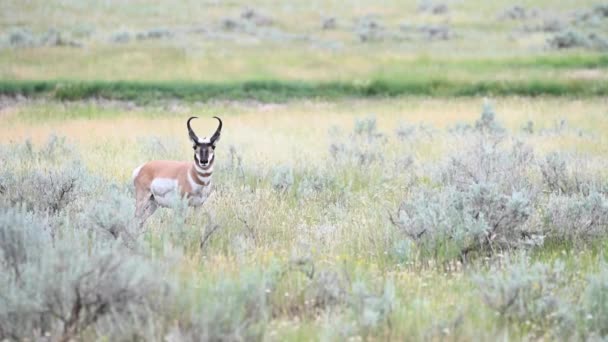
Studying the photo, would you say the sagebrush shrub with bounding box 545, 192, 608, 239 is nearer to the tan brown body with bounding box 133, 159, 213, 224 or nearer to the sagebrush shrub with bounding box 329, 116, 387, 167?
the tan brown body with bounding box 133, 159, 213, 224

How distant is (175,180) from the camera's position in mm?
7898

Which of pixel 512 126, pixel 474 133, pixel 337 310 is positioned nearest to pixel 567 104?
pixel 512 126

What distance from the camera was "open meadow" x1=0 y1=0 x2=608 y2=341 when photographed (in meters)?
4.98

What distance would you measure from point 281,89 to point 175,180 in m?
14.8

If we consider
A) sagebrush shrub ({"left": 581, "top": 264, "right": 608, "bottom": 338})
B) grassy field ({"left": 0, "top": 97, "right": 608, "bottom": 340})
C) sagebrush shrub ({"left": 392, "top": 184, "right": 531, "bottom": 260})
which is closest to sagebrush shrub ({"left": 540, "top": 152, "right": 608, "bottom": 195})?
grassy field ({"left": 0, "top": 97, "right": 608, "bottom": 340})

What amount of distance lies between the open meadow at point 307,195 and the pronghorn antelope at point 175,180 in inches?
8.9

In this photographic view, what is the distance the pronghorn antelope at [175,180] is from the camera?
7.45m

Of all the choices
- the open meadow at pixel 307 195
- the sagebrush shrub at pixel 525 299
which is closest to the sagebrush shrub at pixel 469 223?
the open meadow at pixel 307 195

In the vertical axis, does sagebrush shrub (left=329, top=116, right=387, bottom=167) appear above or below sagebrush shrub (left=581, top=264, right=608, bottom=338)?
above

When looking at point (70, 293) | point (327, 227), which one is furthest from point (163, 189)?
point (70, 293)

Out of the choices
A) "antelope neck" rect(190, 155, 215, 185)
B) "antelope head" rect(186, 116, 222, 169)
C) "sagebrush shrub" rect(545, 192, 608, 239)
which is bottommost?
"sagebrush shrub" rect(545, 192, 608, 239)

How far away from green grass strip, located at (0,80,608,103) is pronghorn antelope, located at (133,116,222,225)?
13054 millimetres

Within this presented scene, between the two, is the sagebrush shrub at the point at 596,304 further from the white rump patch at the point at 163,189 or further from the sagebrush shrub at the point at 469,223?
the white rump patch at the point at 163,189

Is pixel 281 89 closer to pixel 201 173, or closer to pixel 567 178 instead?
pixel 567 178
